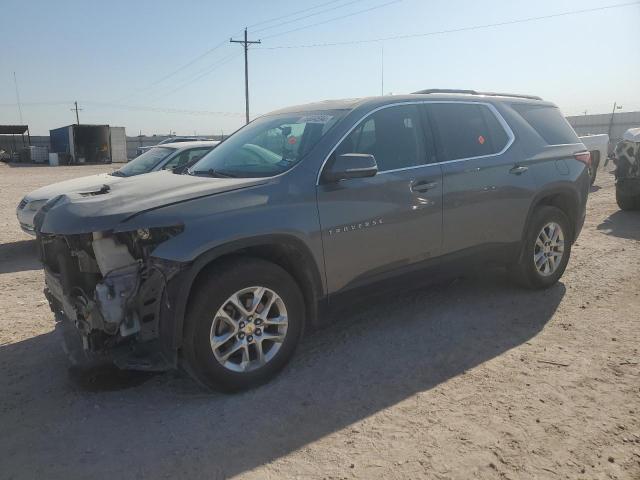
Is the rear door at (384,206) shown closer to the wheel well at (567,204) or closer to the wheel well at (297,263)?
the wheel well at (297,263)

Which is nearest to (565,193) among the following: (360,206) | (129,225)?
(360,206)

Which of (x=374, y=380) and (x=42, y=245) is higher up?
(x=42, y=245)

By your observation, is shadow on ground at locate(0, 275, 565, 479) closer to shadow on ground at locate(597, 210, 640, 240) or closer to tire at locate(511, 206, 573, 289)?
tire at locate(511, 206, 573, 289)

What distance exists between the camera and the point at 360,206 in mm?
3707

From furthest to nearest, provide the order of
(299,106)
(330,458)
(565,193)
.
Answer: (565,193), (299,106), (330,458)

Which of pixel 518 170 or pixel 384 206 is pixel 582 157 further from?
pixel 384 206

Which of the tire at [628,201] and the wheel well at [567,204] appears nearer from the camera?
the wheel well at [567,204]

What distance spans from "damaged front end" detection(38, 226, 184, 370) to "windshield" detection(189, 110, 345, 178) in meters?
0.97

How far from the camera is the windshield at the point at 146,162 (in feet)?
27.7

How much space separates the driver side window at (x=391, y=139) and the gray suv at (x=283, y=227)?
12mm

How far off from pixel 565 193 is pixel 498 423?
3087 millimetres

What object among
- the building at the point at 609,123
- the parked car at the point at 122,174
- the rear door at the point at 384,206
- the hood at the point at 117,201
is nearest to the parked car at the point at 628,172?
the rear door at the point at 384,206

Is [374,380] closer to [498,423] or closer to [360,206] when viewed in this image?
[498,423]

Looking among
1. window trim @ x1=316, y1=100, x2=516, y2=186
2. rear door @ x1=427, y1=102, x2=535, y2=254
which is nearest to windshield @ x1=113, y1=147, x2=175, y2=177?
window trim @ x1=316, y1=100, x2=516, y2=186
